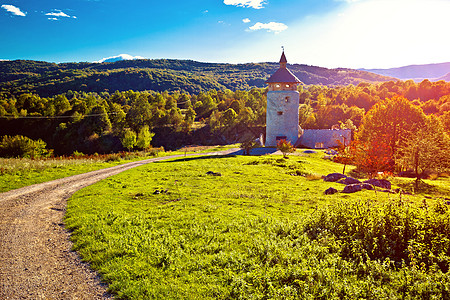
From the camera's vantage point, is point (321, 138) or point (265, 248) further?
point (321, 138)

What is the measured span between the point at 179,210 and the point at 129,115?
272ft

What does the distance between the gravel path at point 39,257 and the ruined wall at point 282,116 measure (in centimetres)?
4217

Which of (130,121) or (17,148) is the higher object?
(130,121)

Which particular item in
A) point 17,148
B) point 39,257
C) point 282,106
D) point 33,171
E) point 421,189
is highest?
point 282,106

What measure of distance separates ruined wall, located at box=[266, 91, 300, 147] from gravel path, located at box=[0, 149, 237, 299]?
4217cm

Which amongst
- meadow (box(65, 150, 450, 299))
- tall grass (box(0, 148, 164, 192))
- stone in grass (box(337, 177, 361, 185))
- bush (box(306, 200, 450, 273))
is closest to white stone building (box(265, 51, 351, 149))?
stone in grass (box(337, 177, 361, 185))

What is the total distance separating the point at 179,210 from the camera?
42.6 ft

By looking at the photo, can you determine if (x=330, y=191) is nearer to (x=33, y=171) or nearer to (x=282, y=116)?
(x=33, y=171)

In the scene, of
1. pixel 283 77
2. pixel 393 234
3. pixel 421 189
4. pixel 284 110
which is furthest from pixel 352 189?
pixel 283 77

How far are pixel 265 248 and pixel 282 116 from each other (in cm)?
4431

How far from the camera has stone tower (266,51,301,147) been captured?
160 feet

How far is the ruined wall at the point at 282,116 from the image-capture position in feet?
161

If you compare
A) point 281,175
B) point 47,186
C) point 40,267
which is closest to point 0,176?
point 47,186

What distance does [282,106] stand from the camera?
4956 cm
